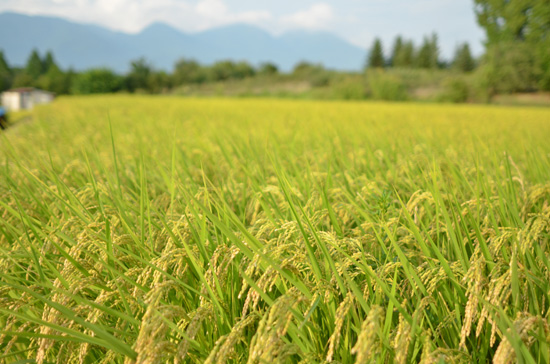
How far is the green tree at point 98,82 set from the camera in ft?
154

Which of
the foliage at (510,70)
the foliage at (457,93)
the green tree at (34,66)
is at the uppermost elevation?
the green tree at (34,66)

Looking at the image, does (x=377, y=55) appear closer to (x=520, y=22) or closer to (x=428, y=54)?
(x=428, y=54)

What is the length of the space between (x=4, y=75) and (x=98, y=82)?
39.5 metres

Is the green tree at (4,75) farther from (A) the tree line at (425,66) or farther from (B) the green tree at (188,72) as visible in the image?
(B) the green tree at (188,72)

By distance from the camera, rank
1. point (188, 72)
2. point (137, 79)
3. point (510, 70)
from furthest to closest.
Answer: point (188, 72) < point (137, 79) < point (510, 70)

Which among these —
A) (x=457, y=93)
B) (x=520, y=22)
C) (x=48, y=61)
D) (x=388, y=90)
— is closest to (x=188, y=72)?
(x=388, y=90)

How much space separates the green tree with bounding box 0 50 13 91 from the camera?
6631 cm

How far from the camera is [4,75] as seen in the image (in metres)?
71.7

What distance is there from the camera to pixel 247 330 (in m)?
1.36

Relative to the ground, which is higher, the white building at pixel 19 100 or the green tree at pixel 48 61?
the green tree at pixel 48 61

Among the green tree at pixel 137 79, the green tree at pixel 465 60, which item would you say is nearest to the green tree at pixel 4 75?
the green tree at pixel 137 79

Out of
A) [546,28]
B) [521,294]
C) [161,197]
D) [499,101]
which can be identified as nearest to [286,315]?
[521,294]

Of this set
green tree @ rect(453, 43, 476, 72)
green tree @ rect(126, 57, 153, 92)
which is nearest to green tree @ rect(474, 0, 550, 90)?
green tree @ rect(126, 57, 153, 92)

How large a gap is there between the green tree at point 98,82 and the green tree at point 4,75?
28.8 m
